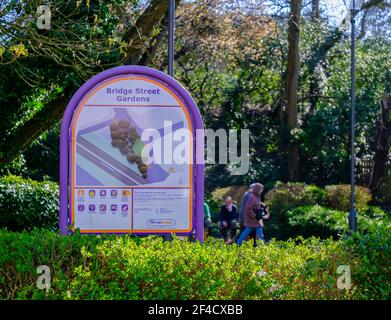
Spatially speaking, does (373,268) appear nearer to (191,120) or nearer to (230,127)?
(191,120)

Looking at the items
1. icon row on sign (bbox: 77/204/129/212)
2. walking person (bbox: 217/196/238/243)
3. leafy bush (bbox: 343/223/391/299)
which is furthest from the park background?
walking person (bbox: 217/196/238/243)

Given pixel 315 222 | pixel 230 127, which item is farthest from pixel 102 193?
pixel 230 127

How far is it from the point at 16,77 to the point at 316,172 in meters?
18.1

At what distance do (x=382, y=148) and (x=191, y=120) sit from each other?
78.0ft

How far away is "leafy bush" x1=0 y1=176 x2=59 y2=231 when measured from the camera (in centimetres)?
1625

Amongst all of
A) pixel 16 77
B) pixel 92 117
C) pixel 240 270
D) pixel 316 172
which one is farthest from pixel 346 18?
pixel 240 270

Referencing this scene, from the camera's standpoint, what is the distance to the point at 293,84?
30.3 metres

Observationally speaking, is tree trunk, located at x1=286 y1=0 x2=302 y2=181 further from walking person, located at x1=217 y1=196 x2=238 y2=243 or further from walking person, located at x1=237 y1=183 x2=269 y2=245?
walking person, located at x1=237 y1=183 x2=269 y2=245

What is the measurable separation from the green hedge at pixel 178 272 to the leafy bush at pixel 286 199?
1835 centimetres

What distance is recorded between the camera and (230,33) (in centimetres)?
2639

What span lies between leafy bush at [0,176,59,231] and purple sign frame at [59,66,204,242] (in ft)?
23.3
